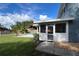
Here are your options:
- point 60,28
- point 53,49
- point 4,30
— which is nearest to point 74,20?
point 60,28

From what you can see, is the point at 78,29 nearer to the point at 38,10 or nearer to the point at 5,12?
the point at 38,10

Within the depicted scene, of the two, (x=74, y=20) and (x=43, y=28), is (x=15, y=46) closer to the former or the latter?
(x=43, y=28)

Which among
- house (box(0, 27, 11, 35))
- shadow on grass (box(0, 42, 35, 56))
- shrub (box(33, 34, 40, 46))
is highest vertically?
house (box(0, 27, 11, 35))

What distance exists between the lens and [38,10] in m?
7.93

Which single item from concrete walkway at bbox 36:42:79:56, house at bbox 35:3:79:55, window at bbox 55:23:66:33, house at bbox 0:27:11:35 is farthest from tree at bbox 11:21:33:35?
window at bbox 55:23:66:33

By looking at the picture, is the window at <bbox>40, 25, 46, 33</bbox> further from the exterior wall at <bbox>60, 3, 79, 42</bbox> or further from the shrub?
the exterior wall at <bbox>60, 3, 79, 42</bbox>

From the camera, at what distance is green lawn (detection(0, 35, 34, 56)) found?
7953 mm

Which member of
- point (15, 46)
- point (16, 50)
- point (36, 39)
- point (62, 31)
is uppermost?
point (62, 31)

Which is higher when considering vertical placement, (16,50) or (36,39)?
(36,39)

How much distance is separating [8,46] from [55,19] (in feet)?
5.29

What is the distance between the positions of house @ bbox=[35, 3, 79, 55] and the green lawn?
0.29 m

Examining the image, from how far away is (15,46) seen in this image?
8.02m

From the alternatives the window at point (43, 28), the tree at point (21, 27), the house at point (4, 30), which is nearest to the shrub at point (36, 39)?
the window at point (43, 28)

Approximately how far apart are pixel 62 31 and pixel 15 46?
148 cm
